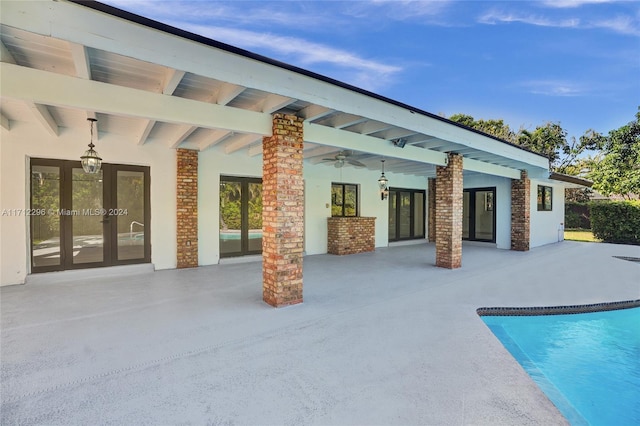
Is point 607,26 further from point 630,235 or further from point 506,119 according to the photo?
point 506,119

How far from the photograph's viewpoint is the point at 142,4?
4926mm

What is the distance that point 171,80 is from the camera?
339 centimetres

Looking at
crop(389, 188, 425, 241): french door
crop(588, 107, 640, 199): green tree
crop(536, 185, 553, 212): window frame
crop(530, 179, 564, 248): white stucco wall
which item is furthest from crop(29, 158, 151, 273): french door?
crop(588, 107, 640, 199): green tree

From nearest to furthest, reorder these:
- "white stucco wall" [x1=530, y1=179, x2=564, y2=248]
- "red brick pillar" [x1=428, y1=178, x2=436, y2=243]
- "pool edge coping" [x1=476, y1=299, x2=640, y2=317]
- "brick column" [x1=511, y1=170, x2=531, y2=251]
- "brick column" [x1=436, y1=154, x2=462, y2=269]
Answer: "pool edge coping" [x1=476, y1=299, x2=640, y2=317] < "brick column" [x1=436, y1=154, x2=462, y2=269] < "brick column" [x1=511, y1=170, x2=531, y2=251] < "white stucco wall" [x1=530, y1=179, x2=564, y2=248] < "red brick pillar" [x1=428, y1=178, x2=436, y2=243]

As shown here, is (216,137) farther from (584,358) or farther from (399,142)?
(584,358)

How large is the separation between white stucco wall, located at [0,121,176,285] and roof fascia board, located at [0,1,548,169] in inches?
192

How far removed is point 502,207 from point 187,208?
10957mm

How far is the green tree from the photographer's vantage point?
16.6 metres

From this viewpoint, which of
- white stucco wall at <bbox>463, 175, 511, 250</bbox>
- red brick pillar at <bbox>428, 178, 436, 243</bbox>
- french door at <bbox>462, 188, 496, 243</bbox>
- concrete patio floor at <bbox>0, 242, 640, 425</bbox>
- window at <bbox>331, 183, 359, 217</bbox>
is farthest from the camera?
red brick pillar at <bbox>428, 178, 436, 243</bbox>

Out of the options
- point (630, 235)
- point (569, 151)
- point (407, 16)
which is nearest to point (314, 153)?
point (407, 16)

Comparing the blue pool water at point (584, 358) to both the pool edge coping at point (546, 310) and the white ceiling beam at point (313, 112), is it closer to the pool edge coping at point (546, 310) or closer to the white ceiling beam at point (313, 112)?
the pool edge coping at point (546, 310)

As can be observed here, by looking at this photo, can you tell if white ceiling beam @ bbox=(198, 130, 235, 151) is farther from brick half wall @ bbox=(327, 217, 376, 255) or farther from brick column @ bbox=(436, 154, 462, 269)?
brick column @ bbox=(436, 154, 462, 269)

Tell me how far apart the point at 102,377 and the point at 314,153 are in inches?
237

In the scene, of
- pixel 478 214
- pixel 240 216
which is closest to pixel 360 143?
pixel 240 216
